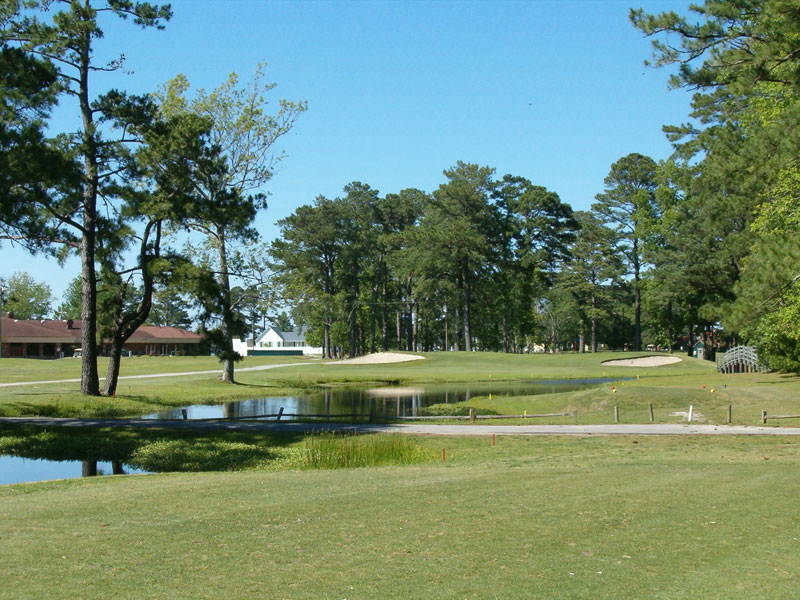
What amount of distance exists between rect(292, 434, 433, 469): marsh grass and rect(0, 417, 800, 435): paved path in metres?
3.15

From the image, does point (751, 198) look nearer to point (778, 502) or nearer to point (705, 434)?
point (705, 434)

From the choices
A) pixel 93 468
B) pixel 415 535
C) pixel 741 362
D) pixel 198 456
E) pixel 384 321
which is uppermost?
pixel 384 321

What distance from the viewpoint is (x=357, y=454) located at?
18.9 metres

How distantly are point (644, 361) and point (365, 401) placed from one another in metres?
36.4

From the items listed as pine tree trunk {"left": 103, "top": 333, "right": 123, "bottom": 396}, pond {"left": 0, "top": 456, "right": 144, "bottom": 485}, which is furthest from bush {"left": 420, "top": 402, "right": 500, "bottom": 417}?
pond {"left": 0, "top": 456, "right": 144, "bottom": 485}

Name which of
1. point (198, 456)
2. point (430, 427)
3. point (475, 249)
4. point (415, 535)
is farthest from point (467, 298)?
point (415, 535)

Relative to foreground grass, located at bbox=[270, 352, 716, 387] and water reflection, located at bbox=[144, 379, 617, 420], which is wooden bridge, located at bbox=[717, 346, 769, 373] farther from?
water reflection, located at bbox=[144, 379, 617, 420]

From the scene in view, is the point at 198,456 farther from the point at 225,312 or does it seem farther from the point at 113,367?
the point at 113,367

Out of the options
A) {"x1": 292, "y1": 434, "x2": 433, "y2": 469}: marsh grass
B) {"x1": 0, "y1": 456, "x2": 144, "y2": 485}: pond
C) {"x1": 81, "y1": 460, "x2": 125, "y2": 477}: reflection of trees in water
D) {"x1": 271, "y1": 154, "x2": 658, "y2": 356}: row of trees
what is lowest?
{"x1": 81, "y1": 460, "x2": 125, "y2": 477}: reflection of trees in water

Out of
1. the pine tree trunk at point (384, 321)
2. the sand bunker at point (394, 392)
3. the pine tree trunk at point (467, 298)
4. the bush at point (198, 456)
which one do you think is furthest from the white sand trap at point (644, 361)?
the bush at point (198, 456)

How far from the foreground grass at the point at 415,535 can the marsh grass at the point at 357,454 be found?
3.73 meters

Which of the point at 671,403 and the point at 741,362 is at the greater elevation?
the point at 741,362

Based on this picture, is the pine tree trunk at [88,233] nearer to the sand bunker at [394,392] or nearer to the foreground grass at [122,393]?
the foreground grass at [122,393]

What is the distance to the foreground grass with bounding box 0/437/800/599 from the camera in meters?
7.19
